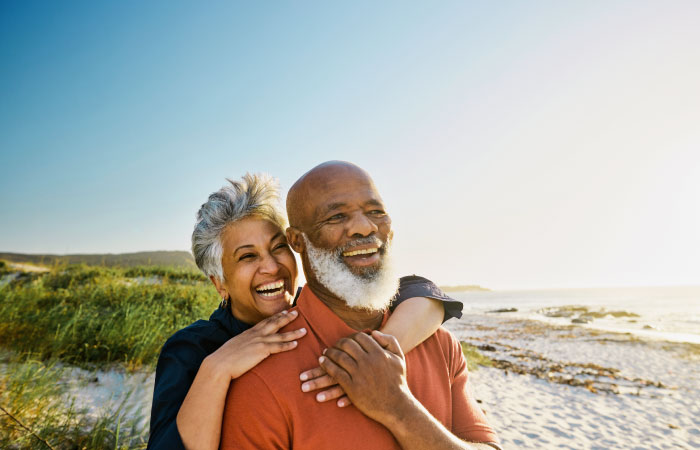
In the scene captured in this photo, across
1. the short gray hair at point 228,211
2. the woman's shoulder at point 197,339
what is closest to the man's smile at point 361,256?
the short gray hair at point 228,211

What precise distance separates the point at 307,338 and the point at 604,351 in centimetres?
1906

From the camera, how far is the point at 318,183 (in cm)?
234

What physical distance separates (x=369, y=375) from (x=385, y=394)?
0.10 metres

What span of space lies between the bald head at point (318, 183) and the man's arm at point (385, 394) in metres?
0.87

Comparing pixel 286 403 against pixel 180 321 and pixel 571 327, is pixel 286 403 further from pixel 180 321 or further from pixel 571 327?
pixel 571 327

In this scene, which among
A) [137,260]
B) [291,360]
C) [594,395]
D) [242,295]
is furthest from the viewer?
[137,260]

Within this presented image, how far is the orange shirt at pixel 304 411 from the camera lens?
1632mm

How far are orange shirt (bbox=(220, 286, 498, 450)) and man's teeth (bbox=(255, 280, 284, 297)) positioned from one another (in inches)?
28.4

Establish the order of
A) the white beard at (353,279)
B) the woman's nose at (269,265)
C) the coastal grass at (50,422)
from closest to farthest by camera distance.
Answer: the white beard at (353,279)
the woman's nose at (269,265)
the coastal grass at (50,422)

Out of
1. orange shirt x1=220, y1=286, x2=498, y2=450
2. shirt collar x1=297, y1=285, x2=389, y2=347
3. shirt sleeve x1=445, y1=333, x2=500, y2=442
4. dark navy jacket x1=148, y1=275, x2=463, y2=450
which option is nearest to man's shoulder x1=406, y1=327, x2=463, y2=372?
shirt sleeve x1=445, y1=333, x2=500, y2=442

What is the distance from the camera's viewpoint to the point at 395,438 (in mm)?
1735

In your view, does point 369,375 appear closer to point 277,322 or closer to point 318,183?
point 277,322

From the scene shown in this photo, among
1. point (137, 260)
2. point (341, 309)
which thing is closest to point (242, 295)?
point (341, 309)

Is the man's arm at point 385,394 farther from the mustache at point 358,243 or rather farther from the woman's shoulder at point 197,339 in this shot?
the woman's shoulder at point 197,339
